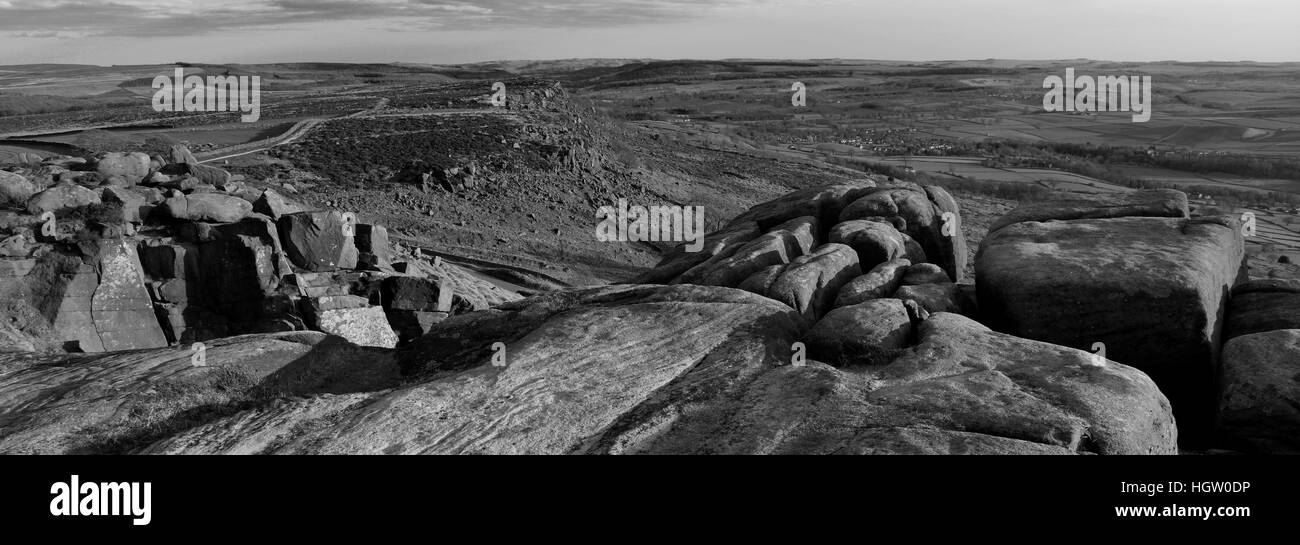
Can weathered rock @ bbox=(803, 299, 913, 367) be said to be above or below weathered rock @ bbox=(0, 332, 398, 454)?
above

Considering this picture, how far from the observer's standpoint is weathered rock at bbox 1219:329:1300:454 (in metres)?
13.6

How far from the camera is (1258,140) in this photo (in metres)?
104

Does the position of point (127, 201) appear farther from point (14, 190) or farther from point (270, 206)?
point (270, 206)

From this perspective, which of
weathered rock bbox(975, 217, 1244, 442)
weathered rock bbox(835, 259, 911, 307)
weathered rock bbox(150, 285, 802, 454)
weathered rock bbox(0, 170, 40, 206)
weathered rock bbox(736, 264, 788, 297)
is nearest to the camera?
weathered rock bbox(150, 285, 802, 454)

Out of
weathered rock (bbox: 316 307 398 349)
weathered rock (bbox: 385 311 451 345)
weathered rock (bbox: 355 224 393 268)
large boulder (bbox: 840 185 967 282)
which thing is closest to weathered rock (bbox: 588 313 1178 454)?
large boulder (bbox: 840 185 967 282)

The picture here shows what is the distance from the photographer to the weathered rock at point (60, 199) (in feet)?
69.0

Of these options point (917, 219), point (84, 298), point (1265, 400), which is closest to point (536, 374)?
point (1265, 400)

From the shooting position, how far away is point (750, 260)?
1922cm

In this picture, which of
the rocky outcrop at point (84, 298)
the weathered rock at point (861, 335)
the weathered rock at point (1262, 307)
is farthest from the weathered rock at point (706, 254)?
the rocky outcrop at point (84, 298)

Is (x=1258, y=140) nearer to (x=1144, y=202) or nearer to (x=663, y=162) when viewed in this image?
(x=663, y=162)

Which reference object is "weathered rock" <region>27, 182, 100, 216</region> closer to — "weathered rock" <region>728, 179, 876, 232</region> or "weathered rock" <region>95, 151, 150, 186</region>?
"weathered rock" <region>95, 151, 150, 186</region>

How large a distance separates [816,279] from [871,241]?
9.81 feet

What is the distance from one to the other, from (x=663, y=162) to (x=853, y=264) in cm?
3601

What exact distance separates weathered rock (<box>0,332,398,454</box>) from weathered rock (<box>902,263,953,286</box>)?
9498mm
